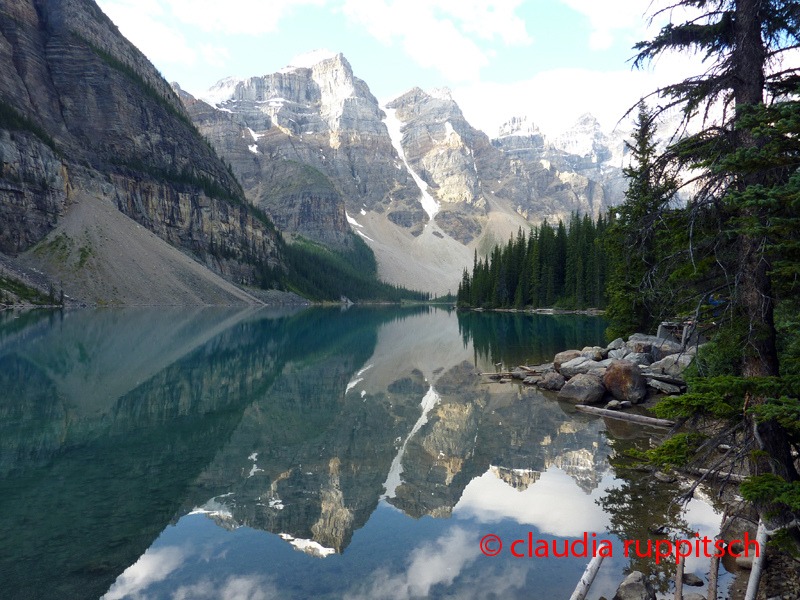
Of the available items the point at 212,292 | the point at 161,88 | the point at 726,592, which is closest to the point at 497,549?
the point at 726,592

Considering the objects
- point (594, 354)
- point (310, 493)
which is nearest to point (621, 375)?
point (594, 354)

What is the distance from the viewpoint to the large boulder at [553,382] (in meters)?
20.8

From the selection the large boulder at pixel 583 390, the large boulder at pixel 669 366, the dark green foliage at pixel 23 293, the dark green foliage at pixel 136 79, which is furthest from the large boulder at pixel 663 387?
the dark green foliage at pixel 136 79

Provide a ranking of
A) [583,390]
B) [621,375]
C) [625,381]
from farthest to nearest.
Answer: [583,390] → [621,375] → [625,381]

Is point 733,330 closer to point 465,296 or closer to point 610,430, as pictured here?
point 610,430

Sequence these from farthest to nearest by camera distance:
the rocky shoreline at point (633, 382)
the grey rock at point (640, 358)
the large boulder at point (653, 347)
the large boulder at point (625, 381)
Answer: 1. the large boulder at point (653, 347)
2. the grey rock at point (640, 358)
3. the large boulder at point (625, 381)
4. the rocky shoreline at point (633, 382)

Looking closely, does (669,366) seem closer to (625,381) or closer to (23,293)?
(625,381)

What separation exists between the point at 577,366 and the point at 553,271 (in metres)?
69.0

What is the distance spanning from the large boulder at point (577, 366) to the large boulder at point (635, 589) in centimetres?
1481

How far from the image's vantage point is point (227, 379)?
2302 cm

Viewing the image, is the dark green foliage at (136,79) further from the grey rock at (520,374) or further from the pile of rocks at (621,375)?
the pile of rocks at (621,375)

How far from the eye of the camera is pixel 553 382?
2091 cm

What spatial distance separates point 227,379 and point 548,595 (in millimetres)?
19794

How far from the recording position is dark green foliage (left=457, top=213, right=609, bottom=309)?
75.8 meters
